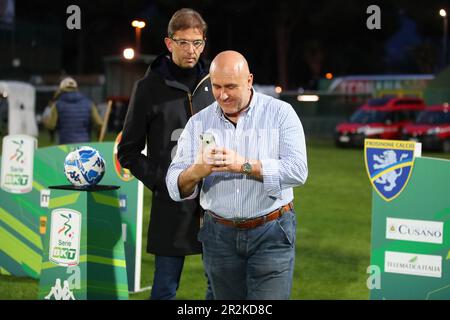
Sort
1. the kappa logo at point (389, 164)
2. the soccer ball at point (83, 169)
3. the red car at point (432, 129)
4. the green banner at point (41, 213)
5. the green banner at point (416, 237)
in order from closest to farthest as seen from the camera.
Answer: the soccer ball at point (83, 169) → the green banner at point (416, 237) → the kappa logo at point (389, 164) → the green banner at point (41, 213) → the red car at point (432, 129)

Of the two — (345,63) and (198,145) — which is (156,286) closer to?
A: (198,145)

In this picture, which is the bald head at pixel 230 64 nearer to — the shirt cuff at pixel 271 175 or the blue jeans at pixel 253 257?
the shirt cuff at pixel 271 175

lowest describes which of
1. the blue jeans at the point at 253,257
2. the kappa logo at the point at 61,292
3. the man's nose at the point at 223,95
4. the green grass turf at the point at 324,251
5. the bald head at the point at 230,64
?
the green grass turf at the point at 324,251

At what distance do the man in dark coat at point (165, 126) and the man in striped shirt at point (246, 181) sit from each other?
37.7 inches

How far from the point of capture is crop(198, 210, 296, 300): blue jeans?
14.8 ft

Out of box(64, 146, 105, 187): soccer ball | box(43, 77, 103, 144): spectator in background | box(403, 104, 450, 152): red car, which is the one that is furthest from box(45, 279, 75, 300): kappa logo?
box(403, 104, 450, 152): red car

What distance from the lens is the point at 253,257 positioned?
4562 millimetres

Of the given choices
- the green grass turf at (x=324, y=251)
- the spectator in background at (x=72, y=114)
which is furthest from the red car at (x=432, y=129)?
the spectator in background at (x=72, y=114)

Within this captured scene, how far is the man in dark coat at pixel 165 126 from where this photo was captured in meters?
5.62

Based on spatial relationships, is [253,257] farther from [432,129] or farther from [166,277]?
[432,129]

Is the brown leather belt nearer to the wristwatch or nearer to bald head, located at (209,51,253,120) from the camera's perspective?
the wristwatch

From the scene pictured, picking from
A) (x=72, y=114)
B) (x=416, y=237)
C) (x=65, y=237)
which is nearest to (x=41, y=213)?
(x=65, y=237)

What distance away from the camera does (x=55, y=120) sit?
12133 millimetres

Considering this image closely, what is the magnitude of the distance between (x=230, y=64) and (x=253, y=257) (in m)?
1.00
